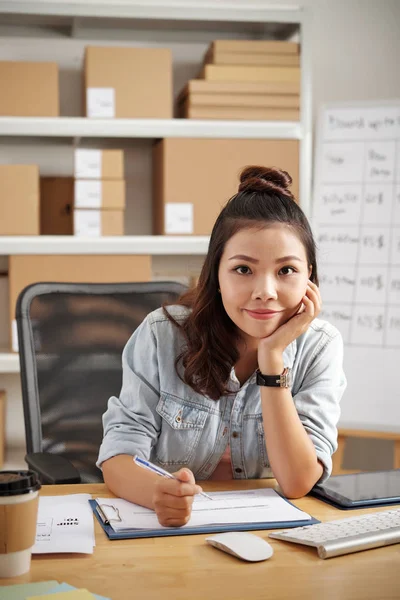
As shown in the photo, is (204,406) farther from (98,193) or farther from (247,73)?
(247,73)

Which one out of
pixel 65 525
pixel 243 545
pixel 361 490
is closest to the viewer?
pixel 243 545

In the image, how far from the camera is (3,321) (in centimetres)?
295

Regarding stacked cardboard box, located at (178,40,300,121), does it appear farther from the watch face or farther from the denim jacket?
the watch face

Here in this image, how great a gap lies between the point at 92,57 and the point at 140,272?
77 centimetres

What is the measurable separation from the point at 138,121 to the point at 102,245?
461mm

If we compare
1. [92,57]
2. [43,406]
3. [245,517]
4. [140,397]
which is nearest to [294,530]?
[245,517]

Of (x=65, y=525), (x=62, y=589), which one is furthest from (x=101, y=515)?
(x=62, y=589)

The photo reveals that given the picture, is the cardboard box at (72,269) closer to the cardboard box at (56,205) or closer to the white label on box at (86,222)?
the white label on box at (86,222)

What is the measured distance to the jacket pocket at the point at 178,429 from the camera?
1.39 meters

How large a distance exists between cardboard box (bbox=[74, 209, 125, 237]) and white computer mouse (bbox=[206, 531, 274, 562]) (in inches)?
73.0

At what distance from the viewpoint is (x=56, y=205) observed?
291cm

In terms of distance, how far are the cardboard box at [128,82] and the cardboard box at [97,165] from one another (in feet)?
0.53

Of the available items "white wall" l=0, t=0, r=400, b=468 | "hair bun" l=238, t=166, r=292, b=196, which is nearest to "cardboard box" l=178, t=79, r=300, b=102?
"white wall" l=0, t=0, r=400, b=468

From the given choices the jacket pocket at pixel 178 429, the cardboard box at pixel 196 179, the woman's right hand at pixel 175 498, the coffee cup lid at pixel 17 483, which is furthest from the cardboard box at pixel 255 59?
the coffee cup lid at pixel 17 483
